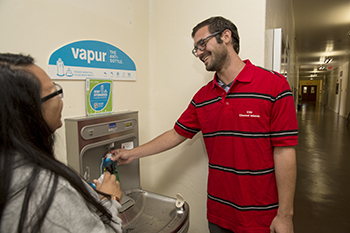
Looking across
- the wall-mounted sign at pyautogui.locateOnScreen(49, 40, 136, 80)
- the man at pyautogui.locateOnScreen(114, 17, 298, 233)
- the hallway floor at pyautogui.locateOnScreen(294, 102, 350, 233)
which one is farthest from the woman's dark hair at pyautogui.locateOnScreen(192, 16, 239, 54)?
the hallway floor at pyautogui.locateOnScreen(294, 102, 350, 233)

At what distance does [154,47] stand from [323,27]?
7152mm

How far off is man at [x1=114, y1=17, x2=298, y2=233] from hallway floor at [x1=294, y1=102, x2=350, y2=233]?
182 cm

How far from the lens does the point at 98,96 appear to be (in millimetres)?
1386

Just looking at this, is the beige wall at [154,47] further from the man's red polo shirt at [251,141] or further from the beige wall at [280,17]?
the man's red polo shirt at [251,141]

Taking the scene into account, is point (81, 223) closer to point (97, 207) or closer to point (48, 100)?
point (97, 207)

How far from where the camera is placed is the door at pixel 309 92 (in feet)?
87.6

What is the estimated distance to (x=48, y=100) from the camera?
0.70 metres

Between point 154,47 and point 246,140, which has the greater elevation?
point 154,47

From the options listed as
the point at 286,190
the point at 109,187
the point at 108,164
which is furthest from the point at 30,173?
the point at 286,190

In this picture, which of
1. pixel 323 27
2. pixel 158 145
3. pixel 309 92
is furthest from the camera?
pixel 309 92

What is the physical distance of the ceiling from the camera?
16.8 ft

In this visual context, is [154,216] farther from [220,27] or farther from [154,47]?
[154,47]

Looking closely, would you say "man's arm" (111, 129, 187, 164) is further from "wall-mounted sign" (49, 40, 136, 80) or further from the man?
"wall-mounted sign" (49, 40, 136, 80)

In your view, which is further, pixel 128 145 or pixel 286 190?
pixel 128 145
